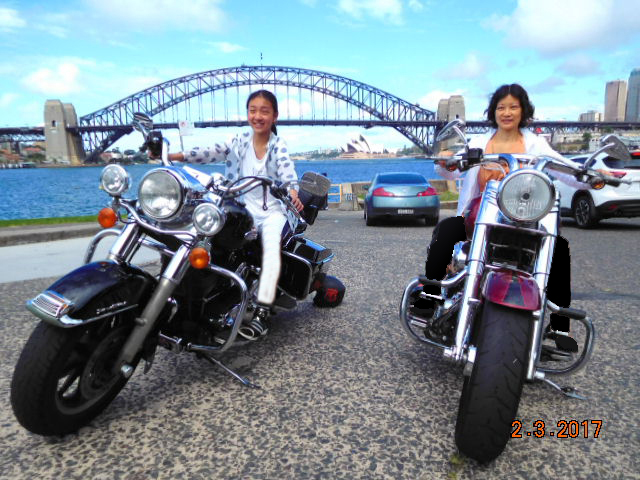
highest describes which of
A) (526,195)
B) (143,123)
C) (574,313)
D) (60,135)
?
(60,135)

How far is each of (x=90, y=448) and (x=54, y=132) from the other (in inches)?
3984

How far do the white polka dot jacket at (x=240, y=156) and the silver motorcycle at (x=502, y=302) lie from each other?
1.08 meters

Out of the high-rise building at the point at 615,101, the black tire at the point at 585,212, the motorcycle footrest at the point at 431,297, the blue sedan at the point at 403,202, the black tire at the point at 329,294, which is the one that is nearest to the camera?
the motorcycle footrest at the point at 431,297

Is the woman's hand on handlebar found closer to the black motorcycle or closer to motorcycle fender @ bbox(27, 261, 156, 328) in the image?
the black motorcycle

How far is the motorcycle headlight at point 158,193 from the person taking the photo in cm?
215

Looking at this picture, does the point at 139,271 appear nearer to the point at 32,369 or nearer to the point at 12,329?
the point at 32,369

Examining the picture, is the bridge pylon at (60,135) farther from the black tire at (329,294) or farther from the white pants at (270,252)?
the white pants at (270,252)

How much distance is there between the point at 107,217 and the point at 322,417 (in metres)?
1.34

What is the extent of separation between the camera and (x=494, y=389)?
172cm

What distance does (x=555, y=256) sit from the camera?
244 cm

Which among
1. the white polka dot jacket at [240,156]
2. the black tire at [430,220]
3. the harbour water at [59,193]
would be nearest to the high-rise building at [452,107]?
the harbour water at [59,193]

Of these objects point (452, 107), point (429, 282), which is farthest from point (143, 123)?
point (452, 107)

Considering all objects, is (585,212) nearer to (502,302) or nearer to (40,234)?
(502,302)

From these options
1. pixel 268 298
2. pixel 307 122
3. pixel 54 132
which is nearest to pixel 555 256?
pixel 268 298
